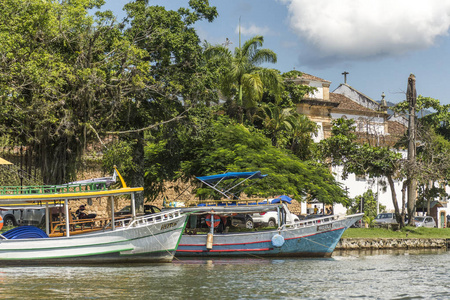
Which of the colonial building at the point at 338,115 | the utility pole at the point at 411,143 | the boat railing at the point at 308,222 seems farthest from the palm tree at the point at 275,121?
the boat railing at the point at 308,222

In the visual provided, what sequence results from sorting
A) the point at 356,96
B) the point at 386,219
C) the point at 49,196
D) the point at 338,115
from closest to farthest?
the point at 49,196 → the point at 386,219 → the point at 338,115 → the point at 356,96

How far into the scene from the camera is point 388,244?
34.1 meters

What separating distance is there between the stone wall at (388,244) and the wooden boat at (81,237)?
10803 mm

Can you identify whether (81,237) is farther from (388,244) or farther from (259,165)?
(388,244)

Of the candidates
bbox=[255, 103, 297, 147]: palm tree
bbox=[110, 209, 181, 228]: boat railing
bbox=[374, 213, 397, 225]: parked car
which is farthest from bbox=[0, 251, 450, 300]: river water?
bbox=[374, 213, 397, 225]: parked car

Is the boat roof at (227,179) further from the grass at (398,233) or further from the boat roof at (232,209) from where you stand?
the grass at (398,233)

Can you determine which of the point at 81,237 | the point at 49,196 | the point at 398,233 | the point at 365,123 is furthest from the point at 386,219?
the point at 49,196

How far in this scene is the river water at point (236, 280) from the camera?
16641 millimetres

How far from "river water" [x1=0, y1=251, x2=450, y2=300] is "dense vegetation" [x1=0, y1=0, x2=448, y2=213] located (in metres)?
7.14

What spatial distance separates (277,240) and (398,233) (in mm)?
11422

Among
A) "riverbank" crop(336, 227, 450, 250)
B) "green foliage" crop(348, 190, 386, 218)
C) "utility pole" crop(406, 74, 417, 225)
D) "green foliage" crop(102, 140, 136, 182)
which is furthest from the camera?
"green foliage" crop(348, 190, 386, 218)

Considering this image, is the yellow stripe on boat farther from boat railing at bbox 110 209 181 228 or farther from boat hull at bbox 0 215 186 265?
boat hull at bbox 0 215 186 265

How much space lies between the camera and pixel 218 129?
33969 millimetres

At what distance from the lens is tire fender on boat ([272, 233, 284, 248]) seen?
27.1 m
